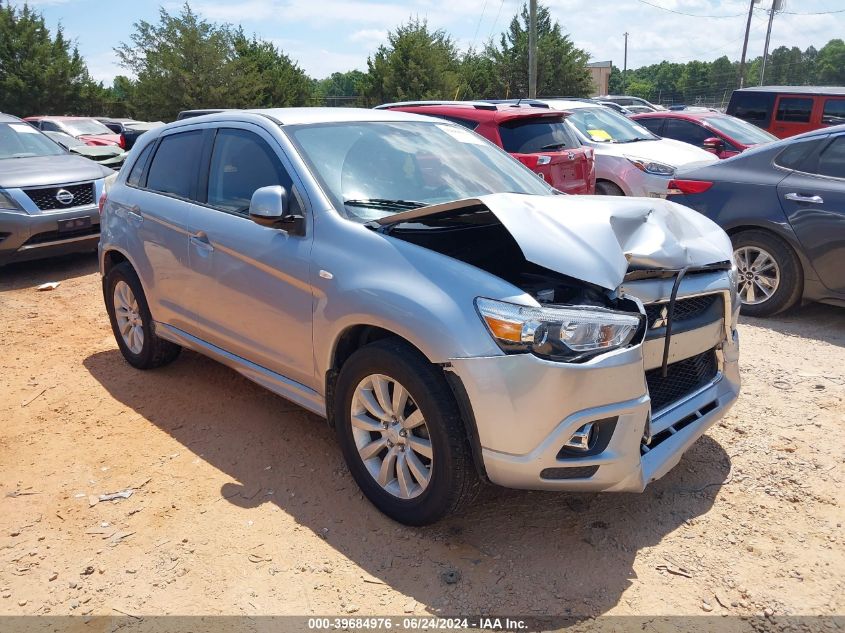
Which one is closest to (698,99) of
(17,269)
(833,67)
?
(833,67)

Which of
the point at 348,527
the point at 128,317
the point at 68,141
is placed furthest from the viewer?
the point at 68,141

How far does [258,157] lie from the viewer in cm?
390

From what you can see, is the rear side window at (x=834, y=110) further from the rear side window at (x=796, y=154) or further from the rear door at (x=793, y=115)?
the rear side window at (x=796, y=154)

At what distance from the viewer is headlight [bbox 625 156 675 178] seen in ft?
29.9

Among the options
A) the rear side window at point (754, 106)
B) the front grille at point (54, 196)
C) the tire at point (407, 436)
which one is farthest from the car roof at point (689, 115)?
the tire at point (407, 436)

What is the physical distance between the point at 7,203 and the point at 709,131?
9833 mm

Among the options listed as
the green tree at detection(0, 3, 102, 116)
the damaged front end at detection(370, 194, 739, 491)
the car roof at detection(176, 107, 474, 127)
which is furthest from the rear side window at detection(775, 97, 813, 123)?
the green tree at detection(0, 3, 102, 116)

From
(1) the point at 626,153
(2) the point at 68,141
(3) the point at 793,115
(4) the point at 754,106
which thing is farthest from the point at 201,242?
(4) the point at 754,106

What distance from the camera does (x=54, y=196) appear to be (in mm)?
8094

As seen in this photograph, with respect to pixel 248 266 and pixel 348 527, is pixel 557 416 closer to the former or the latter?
pixel 348 527

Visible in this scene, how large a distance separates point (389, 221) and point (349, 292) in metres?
0.38

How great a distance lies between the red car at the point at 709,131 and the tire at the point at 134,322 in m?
Answer: 8.54

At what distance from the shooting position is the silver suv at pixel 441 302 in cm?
274

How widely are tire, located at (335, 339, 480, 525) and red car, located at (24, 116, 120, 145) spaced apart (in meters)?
15.7
